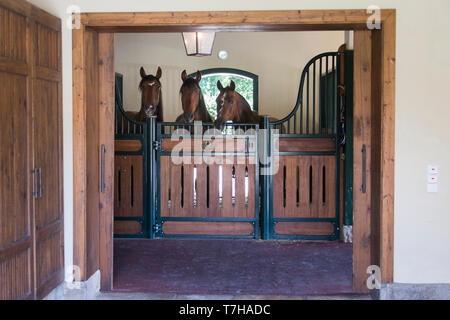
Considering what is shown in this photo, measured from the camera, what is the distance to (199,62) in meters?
8.12

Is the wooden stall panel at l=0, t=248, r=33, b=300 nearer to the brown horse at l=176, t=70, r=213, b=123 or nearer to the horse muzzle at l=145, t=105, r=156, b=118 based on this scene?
the horse muzzle at l=145, t=105, r=156, b=118

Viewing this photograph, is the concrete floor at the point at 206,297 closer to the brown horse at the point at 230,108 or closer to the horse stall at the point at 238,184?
the horse stall at the point at 238,184

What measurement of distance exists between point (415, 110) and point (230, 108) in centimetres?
265

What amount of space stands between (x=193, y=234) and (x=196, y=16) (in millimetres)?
2672

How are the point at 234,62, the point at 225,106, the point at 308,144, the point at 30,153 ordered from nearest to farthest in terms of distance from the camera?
1. the point at 30,153
2. the point at 308,144
3. the point at 225,106
4. the point at 234,62

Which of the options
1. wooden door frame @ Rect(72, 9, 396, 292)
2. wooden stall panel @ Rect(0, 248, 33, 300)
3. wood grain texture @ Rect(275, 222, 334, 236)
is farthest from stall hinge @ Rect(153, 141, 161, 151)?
wooden stall panel @ Rect(0, 248, 33, 300)

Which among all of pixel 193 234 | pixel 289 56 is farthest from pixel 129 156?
pixel 289 56

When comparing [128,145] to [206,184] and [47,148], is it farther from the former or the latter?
[47,148]

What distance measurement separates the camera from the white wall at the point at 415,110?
2.92m

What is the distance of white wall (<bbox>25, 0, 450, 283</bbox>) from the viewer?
9.57 feet

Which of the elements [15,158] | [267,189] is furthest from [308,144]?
[15,158]

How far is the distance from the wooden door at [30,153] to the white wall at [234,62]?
17.1 feet

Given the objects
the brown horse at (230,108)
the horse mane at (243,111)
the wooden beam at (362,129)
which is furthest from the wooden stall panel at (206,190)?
the wooden beam at (362,129)

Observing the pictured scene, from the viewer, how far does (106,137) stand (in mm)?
3262
